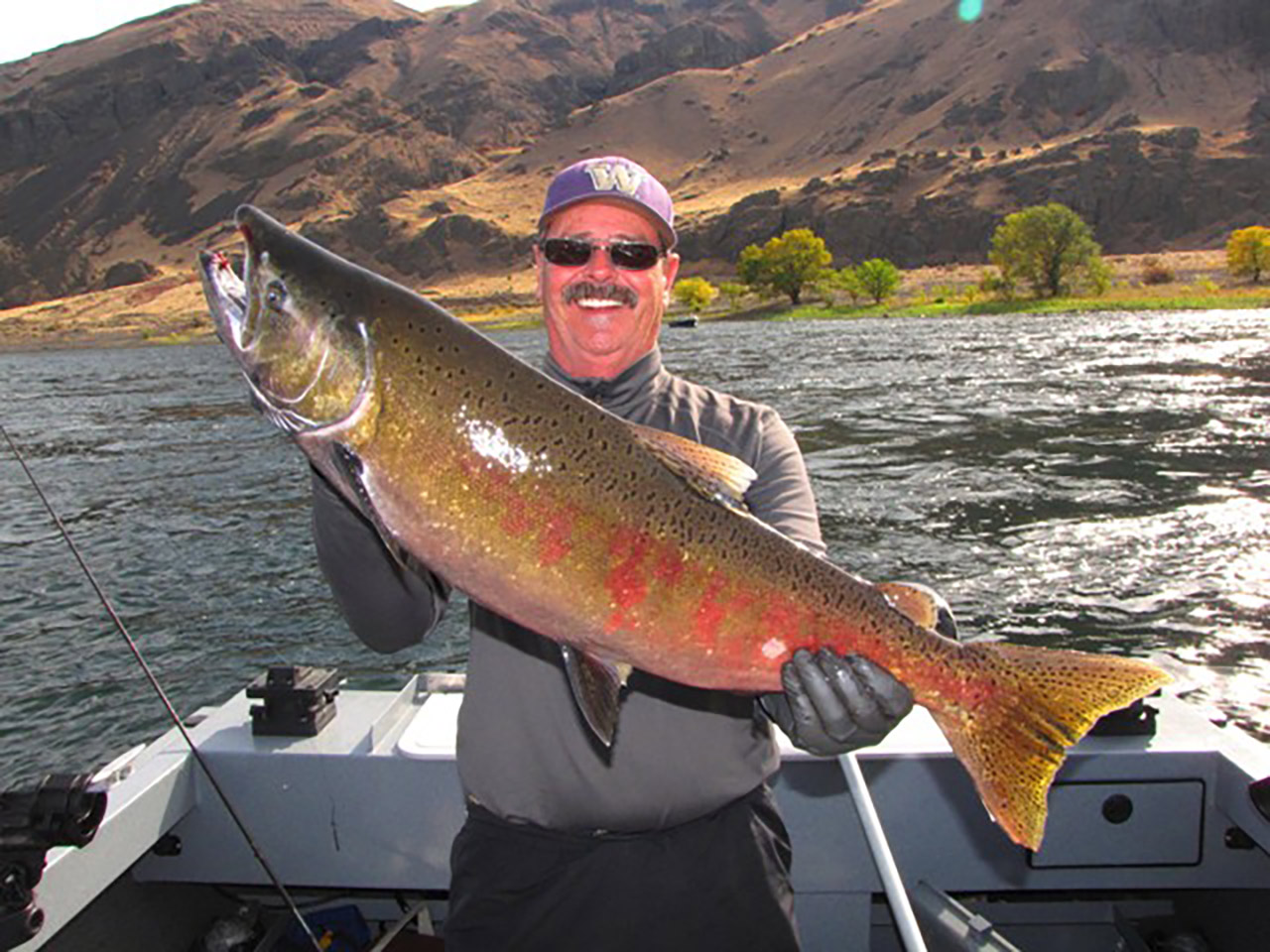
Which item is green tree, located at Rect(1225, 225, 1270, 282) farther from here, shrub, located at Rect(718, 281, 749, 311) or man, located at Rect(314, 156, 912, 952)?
man, located at Rect(314, 156, 912, 952)

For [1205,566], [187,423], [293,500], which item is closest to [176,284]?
[187,423]

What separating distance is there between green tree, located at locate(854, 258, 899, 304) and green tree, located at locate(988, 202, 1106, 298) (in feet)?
29.7

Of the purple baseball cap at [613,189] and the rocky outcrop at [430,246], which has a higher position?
the rocky outcrop at [430,246]

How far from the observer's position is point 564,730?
2961mm

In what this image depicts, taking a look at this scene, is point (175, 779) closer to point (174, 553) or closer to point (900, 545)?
point (900, 545)

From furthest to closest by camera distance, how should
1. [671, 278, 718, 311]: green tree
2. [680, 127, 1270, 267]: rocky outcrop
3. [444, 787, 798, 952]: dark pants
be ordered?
[680, 127, 1270, 267]: rocky outcrop
[671, 278, 718, 311]: green tree
[444, 787, 798, 952]: dark pants

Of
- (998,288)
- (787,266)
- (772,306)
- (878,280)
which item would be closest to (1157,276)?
(998,288)

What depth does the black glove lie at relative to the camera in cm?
256

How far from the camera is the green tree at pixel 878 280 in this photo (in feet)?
260

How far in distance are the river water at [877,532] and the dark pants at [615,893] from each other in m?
1.63

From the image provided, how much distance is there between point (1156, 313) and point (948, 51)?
149 m

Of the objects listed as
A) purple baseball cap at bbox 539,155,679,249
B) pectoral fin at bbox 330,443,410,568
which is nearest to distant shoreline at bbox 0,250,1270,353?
purple baseball cap at bbox 539,155,679,249

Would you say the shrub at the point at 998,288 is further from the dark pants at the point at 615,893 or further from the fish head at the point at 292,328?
the fish head at the point at 292,328

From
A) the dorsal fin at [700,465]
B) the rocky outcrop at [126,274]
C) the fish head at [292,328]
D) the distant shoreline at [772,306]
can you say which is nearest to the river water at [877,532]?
the dorsal fin at [700,465]
